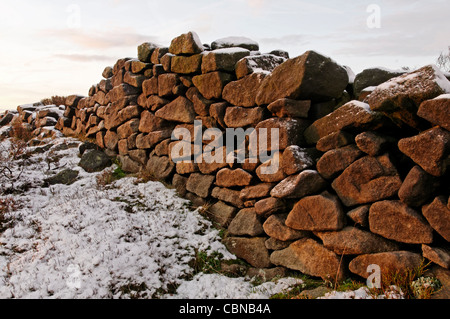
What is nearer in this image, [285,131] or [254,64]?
[285,131]

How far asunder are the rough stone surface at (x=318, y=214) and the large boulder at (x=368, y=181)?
0.54 feet

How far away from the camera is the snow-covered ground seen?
3758mm

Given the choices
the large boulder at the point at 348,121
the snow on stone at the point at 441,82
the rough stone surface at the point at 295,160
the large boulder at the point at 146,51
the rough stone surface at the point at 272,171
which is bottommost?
the rough stone surface at the point at 272,171

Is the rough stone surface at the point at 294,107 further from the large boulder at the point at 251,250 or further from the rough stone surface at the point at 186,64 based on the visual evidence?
the rough stone surface at the point at 186,64

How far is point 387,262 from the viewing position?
310 centimetres

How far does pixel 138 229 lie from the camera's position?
15.9 feet

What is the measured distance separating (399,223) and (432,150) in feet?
2.65

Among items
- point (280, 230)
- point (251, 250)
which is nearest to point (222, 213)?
point (251, 250)

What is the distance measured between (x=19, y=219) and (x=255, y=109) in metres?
4.62

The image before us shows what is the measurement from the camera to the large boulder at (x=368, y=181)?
3.25 metres

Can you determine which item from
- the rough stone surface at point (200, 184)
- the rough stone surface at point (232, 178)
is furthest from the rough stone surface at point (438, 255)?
the rough stone surface at point (200, 184)

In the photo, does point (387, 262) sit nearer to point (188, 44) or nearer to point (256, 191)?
point (256, 191)

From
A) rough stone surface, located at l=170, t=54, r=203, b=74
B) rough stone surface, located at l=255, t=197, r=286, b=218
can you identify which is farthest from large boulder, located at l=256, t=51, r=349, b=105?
rough stone surface, located at l=170, t=54, r=203, b=74

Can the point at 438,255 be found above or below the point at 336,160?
below
